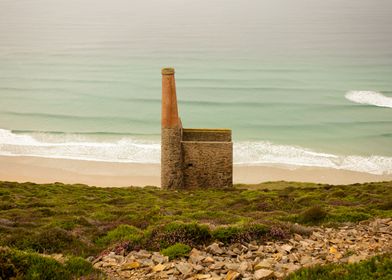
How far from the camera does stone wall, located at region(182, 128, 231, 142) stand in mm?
29250

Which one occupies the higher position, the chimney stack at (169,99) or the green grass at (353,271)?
the chimney stack at (169,99)

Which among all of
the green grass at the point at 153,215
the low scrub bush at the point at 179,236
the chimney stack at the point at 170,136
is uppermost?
the chimney stack at the point at 170,136

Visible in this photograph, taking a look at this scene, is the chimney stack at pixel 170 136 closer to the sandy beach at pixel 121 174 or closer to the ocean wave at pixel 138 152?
the sandy beach at pixel 121 174

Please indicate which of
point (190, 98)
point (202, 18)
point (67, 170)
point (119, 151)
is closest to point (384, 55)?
point (190, 98)

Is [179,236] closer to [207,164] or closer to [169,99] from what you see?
[169,99]

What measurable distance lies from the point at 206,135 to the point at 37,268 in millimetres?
21108

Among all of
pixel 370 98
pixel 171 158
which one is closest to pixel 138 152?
pixel 171 158

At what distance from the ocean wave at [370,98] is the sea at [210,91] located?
0.28 metres

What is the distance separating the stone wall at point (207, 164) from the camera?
27.9 m

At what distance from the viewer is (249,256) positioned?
10.5 metres

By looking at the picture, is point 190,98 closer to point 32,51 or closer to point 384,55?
point 384,55

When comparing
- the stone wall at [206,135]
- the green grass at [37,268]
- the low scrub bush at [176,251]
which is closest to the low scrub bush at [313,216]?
the low scrub bush at [176,251]

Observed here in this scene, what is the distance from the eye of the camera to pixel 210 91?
77.6 m

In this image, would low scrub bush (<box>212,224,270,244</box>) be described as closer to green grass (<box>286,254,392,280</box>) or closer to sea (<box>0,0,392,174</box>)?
green grass (<box>286,254,392,280</box>)
